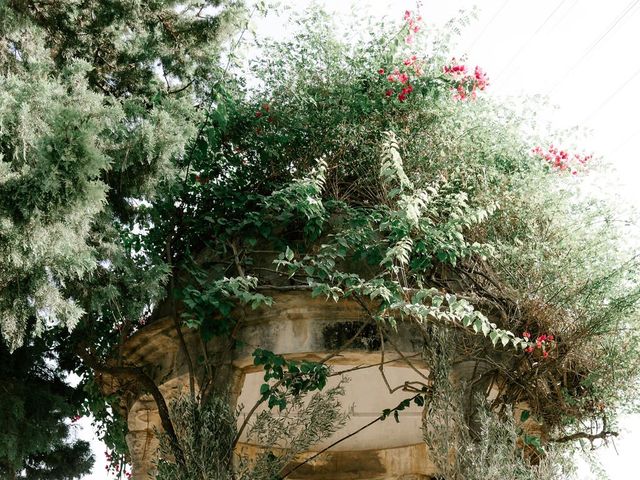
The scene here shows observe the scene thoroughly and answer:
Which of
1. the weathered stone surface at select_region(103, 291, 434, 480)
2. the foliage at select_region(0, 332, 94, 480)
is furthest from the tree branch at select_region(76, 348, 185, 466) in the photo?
the foliage at select_region(0, 332, 94, 480)

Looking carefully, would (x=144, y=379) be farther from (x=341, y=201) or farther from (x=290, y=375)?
(x=341, y=201)

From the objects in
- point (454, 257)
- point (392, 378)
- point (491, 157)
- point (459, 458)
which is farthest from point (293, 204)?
point (392, 378)

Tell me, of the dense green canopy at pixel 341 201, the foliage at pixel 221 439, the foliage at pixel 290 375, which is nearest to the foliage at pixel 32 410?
the dense green canopy at pixel 341 201

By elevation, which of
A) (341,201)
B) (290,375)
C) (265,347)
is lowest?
(290,375)

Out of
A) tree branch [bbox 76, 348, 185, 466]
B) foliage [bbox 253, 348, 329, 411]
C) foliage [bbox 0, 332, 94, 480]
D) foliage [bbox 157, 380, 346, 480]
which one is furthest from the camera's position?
foliage [bbox 0, 332, 94, 480]

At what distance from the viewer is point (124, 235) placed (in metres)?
6.47

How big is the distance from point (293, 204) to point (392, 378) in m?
3.76

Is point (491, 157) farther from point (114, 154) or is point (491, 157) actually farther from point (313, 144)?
point (114, 154)

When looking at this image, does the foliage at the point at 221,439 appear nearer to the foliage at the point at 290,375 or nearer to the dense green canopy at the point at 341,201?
the foliage at the point at 290,375

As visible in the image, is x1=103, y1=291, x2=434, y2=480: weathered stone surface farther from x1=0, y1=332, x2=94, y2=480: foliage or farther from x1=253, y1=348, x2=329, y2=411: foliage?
x1=0, y1=332, x2=94, y2=480: foliage

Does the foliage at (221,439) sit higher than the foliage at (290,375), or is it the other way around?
the foliage at (290,375)

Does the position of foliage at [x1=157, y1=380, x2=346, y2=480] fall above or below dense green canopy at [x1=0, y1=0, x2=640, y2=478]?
below

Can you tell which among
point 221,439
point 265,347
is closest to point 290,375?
point 265,347

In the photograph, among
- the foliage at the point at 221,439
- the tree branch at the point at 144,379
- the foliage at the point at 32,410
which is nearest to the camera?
the foliage at the point at 221,439
